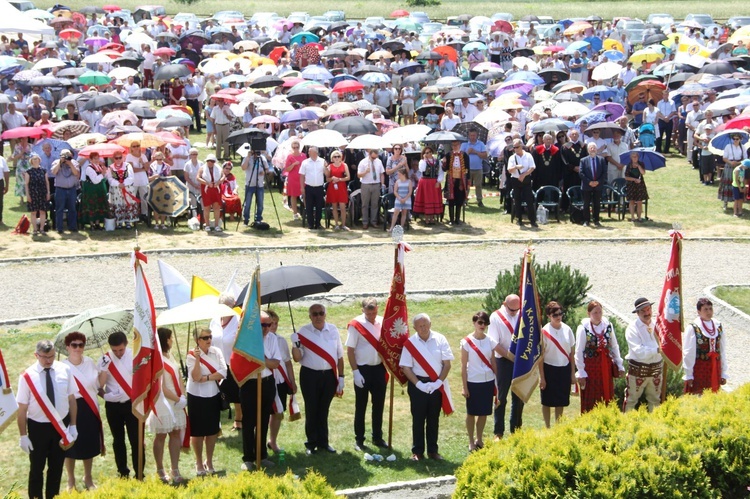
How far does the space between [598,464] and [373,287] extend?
30.5 feet

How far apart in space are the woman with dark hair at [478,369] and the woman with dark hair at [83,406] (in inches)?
147

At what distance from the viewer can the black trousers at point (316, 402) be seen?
1257cm

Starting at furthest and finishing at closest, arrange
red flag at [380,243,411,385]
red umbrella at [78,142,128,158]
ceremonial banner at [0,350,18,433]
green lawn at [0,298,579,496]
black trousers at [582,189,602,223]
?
black trousers at [582,189,602,223], red umbrella at [78,142,128,158], red flag at [380,243,411,385], green lawn at [0,298,579,496], ceremonial banner at [0,350,18,433]

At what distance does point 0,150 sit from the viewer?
2848cm

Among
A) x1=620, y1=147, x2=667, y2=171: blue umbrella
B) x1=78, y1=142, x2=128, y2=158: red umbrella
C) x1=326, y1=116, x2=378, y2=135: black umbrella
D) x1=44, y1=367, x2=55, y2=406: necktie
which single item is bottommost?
x1=44, y1=367, x2=55, y2=406: necktie

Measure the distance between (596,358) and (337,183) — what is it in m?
10.4

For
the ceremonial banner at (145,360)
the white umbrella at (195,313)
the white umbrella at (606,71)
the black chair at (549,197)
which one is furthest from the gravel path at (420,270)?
the white umbrella at (606,71)

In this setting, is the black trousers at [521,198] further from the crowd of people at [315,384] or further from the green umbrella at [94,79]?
the green umbrella at [94,79]

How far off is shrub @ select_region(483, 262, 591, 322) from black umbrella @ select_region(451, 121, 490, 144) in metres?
9.72

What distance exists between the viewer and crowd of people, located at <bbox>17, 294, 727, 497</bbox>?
1111 cm

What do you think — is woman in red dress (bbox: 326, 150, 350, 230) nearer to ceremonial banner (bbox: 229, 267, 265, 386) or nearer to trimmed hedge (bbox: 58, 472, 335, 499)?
ceremonial banner (bbox: 229, 267, 265, 386)

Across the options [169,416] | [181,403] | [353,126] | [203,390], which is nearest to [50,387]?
[169,416]

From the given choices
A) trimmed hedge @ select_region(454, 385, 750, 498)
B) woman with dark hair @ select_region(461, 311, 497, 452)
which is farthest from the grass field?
trimmed hedge @ select_region(454, 385, 750, 498)

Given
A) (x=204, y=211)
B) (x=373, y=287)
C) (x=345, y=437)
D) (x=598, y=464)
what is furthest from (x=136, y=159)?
(x=598, y=464)
